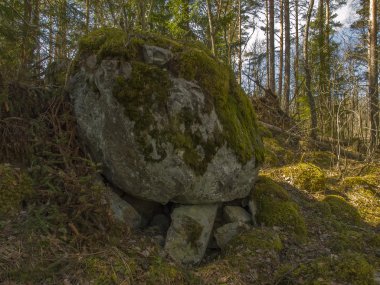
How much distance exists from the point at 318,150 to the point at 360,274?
736 centimetres

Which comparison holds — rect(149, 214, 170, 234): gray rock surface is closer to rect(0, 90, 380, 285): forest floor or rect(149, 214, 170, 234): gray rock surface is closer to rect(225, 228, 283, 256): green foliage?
rect(0, 90, 380, 285): forest floor

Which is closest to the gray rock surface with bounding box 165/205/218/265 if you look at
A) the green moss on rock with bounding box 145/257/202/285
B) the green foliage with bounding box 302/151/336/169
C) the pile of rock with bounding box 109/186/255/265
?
the pile of rock with bounding box 109/186/255/265

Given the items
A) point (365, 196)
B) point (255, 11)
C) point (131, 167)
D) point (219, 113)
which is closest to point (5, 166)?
point (131, 167)

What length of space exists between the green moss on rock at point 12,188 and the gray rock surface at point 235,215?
111 inches

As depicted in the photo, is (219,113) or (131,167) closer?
(131,167)

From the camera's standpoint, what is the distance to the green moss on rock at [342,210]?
6.24 m

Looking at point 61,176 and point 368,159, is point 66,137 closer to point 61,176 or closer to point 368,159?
point 61,176

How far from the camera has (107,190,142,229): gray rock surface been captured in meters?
4.44

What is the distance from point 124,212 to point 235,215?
1.75 meters

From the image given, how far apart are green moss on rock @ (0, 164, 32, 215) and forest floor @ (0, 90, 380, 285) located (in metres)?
0.01

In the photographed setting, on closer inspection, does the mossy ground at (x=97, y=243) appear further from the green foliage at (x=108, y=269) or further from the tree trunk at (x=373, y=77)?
the tree trunk at (x=373, y=77)

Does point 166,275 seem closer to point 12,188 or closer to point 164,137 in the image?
point 164,137

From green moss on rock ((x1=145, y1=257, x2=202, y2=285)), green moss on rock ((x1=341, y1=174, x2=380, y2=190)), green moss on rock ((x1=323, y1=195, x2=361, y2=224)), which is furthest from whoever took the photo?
green moss on rock ((x1=341, y1=174, x2=380, y2=190))

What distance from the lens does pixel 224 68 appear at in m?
5.37
